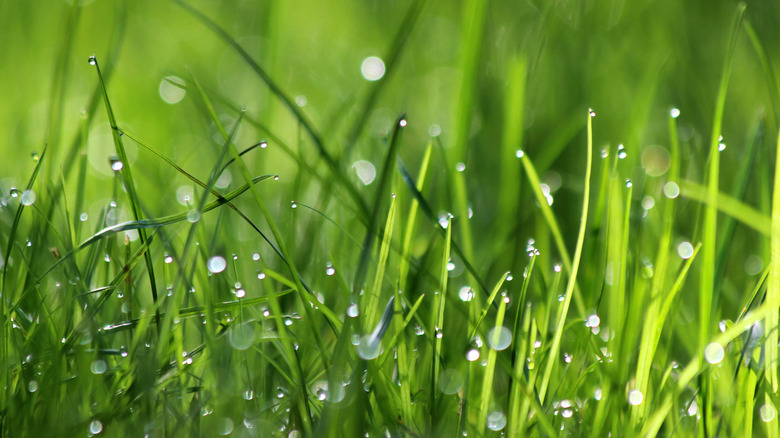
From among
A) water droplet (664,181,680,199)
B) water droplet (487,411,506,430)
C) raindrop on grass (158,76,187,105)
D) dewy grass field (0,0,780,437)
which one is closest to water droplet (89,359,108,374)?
dewy grass field (0,0,780,437)

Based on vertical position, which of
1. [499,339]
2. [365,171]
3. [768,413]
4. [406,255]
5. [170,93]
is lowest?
[768,413]

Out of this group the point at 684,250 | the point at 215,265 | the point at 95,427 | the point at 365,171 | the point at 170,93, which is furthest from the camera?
the point at 170,93

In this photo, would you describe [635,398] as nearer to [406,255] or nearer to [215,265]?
[406,255]

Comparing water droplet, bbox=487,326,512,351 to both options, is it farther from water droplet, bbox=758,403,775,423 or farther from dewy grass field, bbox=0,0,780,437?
water droplet, bbox=758,403,775,423

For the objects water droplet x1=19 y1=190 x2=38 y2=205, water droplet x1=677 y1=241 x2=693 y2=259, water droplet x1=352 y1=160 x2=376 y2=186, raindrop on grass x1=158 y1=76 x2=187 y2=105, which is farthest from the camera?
raindrop on grass x1=158 y1=76 x2=187 y2=105

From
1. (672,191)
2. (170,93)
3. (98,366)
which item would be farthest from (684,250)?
(170,93)

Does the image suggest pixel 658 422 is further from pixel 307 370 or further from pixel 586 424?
pixel 307 370
